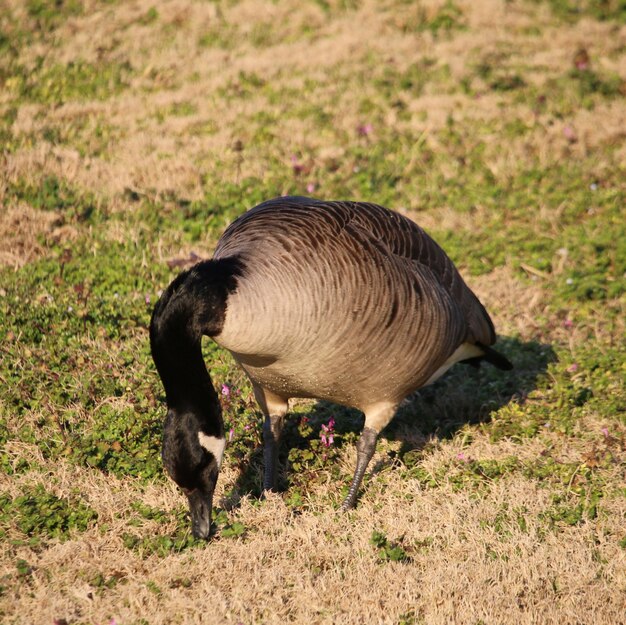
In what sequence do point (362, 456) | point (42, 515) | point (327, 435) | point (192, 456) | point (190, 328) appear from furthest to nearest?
1. point (327, 435)
2. point (362, 456)
3. point (42, 515)
4. point (192, 456)
5. point (190, 328)

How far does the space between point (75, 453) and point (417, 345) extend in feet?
7.12

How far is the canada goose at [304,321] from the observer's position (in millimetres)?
4191

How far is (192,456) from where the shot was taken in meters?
4.30

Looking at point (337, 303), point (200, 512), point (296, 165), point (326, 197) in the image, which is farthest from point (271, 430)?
point (296, 165)

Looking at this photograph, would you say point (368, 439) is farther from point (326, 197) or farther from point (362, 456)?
point (326, 197)

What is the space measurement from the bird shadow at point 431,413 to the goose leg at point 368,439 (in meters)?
0.43

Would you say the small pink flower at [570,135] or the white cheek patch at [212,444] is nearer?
the white cheek patch at [212,444]

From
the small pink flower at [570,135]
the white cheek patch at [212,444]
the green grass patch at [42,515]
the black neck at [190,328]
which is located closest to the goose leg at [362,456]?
the white cheek patch at [212,444]

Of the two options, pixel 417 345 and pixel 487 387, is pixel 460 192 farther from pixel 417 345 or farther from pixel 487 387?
pixel 417 345

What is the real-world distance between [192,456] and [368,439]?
137cm

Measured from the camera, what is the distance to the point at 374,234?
5078 millimetres

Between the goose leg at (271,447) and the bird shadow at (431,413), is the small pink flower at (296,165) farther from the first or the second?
the goose leg at (271,447)

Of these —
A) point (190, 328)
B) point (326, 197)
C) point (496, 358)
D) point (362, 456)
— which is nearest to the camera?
point (190, 328)

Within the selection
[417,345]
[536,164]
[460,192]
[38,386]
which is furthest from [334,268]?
[536,164]
